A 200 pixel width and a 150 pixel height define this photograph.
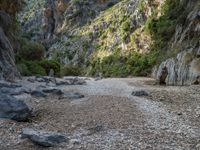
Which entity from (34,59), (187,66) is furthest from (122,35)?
(187,66)

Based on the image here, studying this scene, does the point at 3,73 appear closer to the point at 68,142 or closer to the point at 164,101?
the point at 164,101

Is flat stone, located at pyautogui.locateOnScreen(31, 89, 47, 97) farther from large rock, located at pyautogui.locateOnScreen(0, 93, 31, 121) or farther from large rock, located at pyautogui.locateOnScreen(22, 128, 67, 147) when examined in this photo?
large rock, located at pyautogui.locateOnScreen(22, 128, 67, 147)

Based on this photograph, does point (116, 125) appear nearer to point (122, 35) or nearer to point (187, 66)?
point (187, 66)

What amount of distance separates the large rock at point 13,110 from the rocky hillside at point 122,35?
2111 cm

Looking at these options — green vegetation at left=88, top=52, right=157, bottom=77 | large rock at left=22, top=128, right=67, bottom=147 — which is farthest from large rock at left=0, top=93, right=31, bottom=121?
green vegetation at left=88, top=52, right=157, bottom=77

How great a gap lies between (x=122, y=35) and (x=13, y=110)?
270 feet

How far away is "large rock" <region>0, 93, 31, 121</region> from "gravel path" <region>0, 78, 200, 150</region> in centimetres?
43

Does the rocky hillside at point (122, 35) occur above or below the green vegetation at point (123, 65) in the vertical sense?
above

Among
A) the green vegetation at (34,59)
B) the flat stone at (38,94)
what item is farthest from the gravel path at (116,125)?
the green vegetation at (34,59)

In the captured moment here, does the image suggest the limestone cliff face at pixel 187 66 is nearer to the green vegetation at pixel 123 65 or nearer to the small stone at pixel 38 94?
the small stone at pixel 38 94

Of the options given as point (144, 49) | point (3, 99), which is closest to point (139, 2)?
point (144, 49)

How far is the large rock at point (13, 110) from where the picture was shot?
1408 cm

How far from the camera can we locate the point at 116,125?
13.3m

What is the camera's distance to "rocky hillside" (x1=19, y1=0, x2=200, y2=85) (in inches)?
1587
